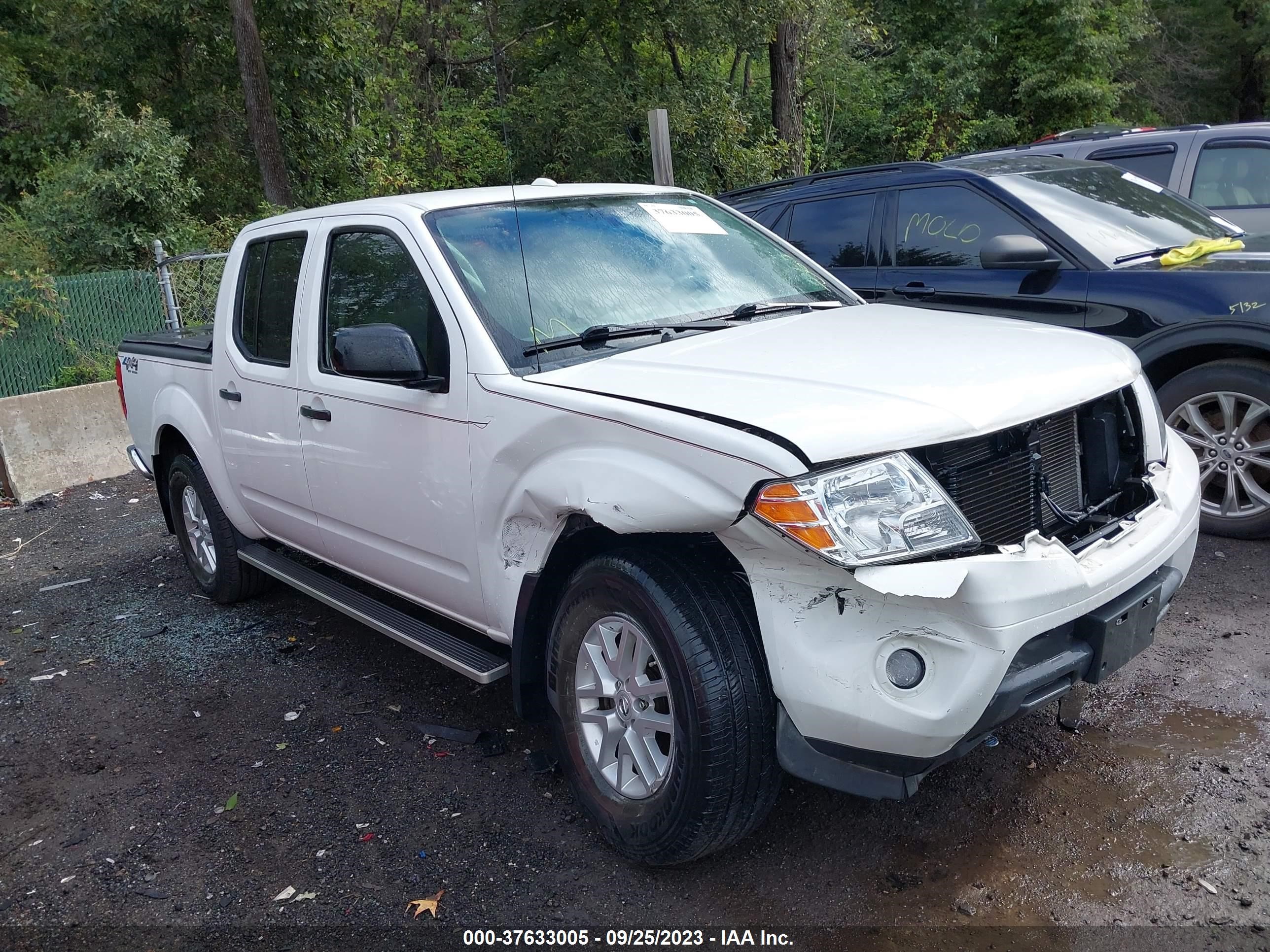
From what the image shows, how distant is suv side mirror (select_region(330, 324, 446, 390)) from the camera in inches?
130

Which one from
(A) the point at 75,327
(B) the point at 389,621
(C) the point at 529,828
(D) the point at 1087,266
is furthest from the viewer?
(A) the point at 75,327

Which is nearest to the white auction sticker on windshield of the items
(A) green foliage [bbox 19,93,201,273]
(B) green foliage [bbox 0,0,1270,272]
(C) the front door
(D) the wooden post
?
(C) the front door

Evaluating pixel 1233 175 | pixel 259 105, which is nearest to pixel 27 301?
pixel 259 105

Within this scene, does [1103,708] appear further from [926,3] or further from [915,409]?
[926,3]

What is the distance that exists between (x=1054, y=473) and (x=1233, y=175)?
6.17 metres

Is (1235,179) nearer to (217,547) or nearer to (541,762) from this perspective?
(541,762)

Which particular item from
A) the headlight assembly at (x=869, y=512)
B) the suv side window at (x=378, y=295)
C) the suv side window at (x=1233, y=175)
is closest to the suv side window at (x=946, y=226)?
the suv side window at (x=1233, y=175)

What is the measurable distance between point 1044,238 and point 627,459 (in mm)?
3733

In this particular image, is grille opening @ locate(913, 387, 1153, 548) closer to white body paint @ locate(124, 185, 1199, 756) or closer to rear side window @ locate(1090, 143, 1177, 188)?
white body paint @ locate(124, 185, 1199, 756)

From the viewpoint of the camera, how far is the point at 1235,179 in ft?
25.3

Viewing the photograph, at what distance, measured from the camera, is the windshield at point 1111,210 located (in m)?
5.52

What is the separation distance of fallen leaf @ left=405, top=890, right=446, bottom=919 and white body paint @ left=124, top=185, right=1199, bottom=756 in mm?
817

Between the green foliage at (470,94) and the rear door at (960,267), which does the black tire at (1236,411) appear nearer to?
the rear door at (960,267)

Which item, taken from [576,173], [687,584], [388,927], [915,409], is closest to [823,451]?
[915,409]
